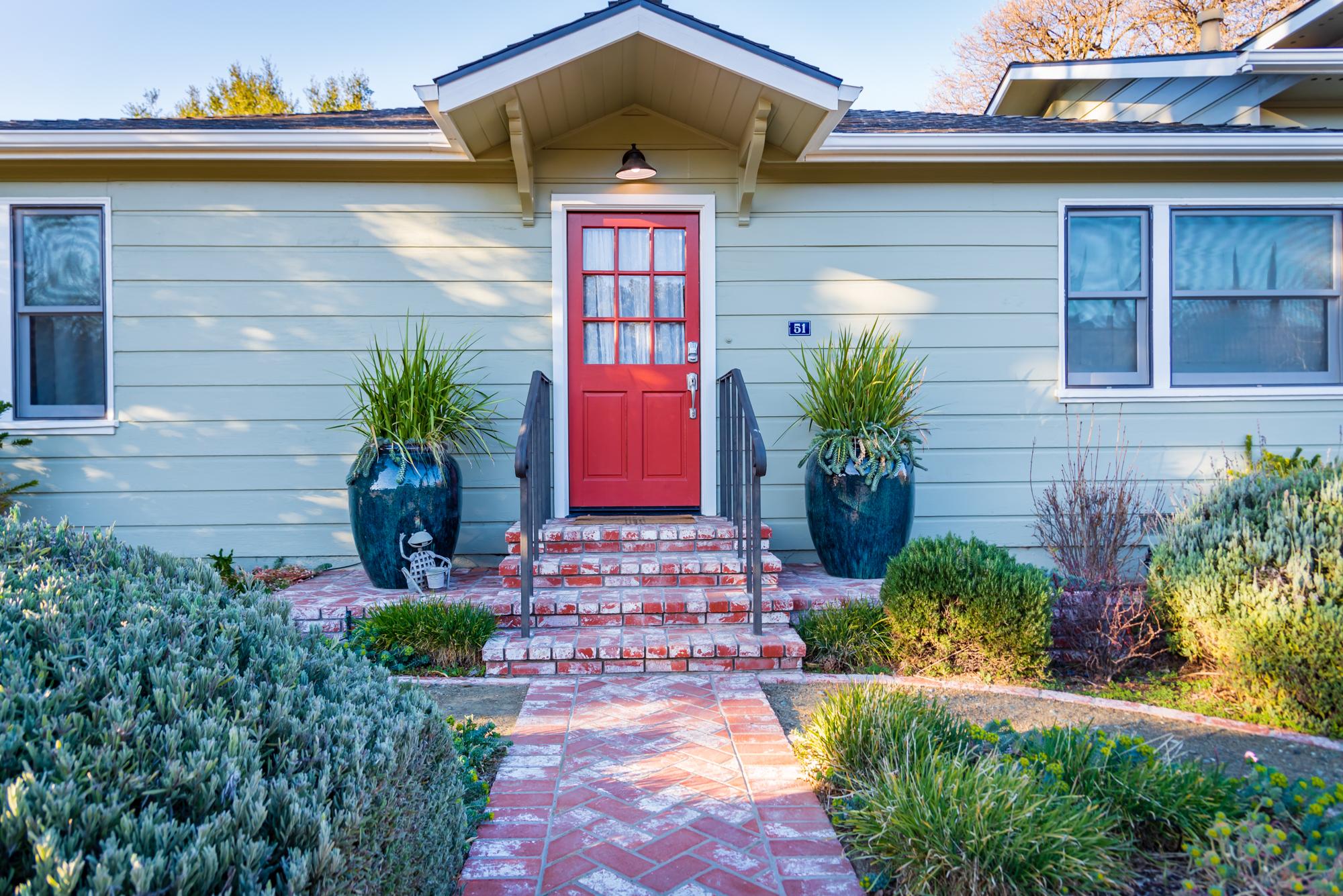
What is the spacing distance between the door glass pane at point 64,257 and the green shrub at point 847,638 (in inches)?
188

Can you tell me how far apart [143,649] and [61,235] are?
501 cm

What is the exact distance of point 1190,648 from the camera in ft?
11.0

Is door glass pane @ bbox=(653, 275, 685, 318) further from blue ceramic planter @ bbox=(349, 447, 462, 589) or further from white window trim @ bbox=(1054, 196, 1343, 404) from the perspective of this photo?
white window trim @ bbox=(1054, 196, 1343, 404)

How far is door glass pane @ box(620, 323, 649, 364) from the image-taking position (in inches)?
207

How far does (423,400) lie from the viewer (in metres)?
4.57

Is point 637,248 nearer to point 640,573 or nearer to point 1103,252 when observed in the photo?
point 640,573

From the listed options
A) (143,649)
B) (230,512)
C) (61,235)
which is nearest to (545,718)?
(143,649)

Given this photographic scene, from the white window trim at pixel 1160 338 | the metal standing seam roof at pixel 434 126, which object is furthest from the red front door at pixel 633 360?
the white window trim at pixel 1160 338

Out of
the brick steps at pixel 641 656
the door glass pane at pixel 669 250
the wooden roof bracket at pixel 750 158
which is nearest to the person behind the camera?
the brick steps at pixel 641 656

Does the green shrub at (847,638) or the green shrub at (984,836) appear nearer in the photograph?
the green shrub at (984,836)

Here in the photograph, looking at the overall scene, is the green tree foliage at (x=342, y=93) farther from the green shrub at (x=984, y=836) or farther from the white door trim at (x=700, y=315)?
the green shrub at (x=984, y=836)

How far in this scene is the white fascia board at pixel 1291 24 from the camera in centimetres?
600

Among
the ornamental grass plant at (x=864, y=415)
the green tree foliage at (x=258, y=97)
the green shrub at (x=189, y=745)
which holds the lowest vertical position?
the green shrub at (x=189, y=745)

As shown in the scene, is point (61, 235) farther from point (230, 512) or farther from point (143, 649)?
point (143, 649)
